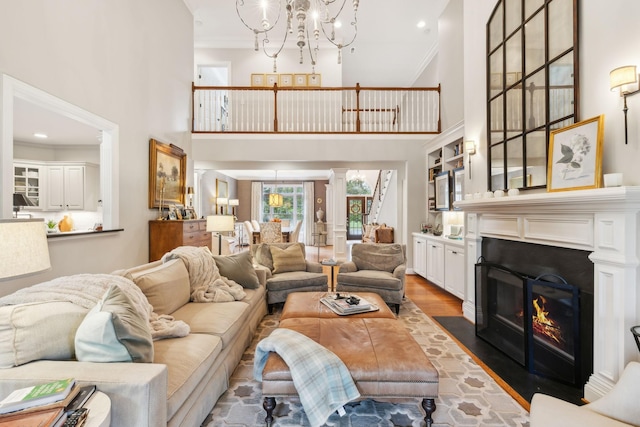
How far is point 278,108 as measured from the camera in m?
6.66

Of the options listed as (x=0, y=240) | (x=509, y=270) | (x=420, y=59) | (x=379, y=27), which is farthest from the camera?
(x=420, y=59)

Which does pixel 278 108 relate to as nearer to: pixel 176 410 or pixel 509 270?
pixel 509 270

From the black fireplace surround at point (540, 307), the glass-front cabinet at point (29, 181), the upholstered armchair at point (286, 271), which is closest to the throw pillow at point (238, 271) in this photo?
the upholstered armchair at point (286, 271)

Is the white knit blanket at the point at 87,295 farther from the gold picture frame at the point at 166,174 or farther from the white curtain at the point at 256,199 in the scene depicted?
the white curtain at the point at 256,199

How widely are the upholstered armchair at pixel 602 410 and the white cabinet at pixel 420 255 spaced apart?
13.3 feet

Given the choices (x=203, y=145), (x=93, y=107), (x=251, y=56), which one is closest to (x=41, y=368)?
(x=93, y=107)

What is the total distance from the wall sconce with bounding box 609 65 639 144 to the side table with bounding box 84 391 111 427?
2969 millimetres

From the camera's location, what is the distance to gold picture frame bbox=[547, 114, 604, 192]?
1.93m

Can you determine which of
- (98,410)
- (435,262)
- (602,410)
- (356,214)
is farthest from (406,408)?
(356,214)

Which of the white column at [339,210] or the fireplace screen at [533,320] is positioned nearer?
the fireplace screen at [533,320]

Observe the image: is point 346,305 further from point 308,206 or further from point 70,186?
point 308,206

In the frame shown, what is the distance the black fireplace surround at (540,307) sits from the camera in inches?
83.0

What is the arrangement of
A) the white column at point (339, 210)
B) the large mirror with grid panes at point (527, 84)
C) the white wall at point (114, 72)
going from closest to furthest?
the large mirror with grid panes at point (527, 84) → the white wall at point (114, 72) → the white column at point (339, 210)

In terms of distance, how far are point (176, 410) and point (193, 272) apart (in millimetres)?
1524
